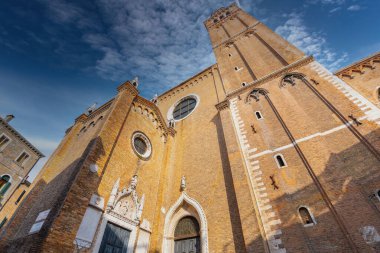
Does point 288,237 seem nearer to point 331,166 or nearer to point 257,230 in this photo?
point 257,230

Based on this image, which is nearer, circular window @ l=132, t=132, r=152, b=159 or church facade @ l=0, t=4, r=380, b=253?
church facade @ l=0, t=4, r=380, b=253

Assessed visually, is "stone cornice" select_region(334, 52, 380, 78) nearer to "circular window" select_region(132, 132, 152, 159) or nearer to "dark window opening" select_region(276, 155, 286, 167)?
→ "dark window opening" select_region(276, 155, 286, 167)

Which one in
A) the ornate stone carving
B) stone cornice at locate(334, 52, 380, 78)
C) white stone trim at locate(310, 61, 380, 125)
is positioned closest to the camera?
the ornate stone carving

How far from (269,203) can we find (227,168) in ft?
10.3

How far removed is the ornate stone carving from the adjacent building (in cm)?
1745

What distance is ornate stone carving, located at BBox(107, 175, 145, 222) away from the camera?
307 inches

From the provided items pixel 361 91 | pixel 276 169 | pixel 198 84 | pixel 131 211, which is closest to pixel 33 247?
pixel 131 211

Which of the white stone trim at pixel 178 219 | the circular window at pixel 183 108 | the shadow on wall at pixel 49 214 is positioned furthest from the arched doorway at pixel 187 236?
the circular window at pixel 183 108

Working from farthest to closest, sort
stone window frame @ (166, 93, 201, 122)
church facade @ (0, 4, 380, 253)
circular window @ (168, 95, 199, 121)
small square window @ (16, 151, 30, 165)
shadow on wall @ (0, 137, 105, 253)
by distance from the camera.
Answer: small square window @ (16, 151, 30, 165) → circular window @ (168, 95, 199, 121) → stone window frame @ (166, 93, 201, 122) → church facade @ (0, 4, 380, 253) → shadow on wall @ (0, 137, 105, 253)

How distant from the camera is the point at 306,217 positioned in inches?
277

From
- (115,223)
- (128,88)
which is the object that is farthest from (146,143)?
(115,223)

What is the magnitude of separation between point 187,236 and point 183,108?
1096 cm

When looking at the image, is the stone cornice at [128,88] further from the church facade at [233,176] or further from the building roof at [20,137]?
the building roof at [20,137]

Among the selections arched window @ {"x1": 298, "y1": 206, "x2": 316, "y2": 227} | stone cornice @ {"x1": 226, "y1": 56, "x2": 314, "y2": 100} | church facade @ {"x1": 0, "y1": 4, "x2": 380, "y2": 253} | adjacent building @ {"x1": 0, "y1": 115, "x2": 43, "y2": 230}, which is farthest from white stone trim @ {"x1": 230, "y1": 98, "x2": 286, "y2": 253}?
adjacent building @ {"x1": 0, "y1": 115, "x2": 43, "y2": 230}
